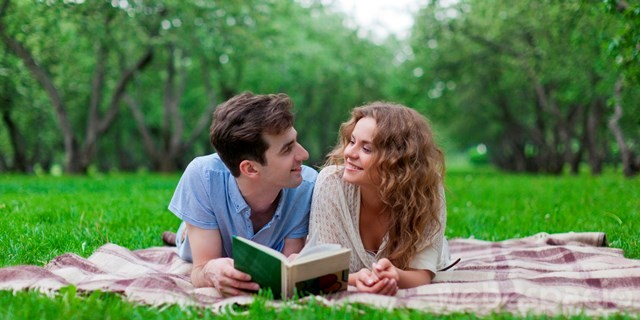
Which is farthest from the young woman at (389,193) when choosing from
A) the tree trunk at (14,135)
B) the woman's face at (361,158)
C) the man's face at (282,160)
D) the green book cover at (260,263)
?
the tree trunk at (14,135)

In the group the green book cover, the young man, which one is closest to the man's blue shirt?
the young man

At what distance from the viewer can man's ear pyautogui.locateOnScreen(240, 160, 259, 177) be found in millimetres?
3552

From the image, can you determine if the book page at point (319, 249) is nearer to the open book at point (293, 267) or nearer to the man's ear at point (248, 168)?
the open book at point (293, 267)

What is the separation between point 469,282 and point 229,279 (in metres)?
1.50

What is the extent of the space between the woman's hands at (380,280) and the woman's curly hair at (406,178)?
0.30 m

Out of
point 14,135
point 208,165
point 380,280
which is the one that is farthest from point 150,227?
point 14,135

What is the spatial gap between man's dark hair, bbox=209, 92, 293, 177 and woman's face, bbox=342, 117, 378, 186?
41 cm

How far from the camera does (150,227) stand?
5898 millimetres

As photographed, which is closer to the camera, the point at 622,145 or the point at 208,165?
the point at 208,165

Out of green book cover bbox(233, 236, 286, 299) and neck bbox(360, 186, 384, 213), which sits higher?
neck bbox(360, 186, 384, 213)

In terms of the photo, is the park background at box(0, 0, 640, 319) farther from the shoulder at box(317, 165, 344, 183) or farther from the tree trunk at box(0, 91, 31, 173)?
the shoulder at box(317, 165, 344, 183)

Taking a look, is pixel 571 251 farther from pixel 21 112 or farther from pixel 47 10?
pixel 21 112

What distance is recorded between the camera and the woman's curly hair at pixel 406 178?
3553 mm

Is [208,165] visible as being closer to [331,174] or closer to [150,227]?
[331,174]
